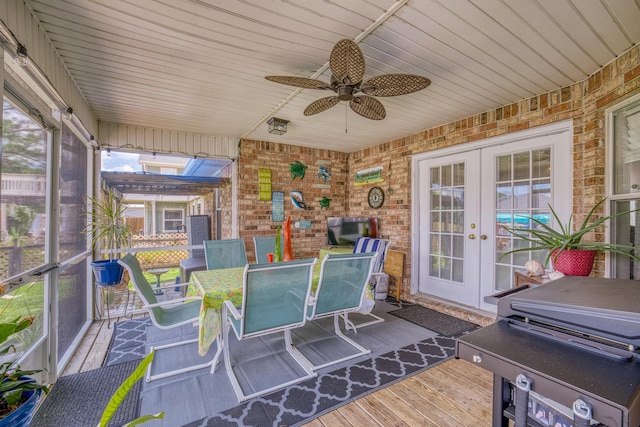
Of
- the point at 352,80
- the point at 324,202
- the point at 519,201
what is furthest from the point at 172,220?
the point at 519,201

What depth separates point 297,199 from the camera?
194 inches

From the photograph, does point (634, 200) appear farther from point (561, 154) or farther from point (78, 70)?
point (78, 70)

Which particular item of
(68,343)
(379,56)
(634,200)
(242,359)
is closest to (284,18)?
(379,56)

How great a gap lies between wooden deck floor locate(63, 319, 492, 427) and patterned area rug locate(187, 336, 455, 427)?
0.08 metres

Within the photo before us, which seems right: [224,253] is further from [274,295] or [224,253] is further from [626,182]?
[626,182]

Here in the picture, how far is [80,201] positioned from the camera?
3119 millimetres

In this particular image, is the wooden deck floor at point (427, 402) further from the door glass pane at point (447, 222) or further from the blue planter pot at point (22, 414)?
the door glass pane at point (447, 222)

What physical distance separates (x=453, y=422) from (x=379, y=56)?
101 inches

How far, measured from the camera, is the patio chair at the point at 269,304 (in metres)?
2.06

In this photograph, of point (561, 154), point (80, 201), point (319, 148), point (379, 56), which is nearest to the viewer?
point (379, 56)

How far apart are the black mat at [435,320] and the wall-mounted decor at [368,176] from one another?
209cm

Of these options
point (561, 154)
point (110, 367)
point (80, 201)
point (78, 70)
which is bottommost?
point (110, 367)

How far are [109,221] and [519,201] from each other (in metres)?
4.71

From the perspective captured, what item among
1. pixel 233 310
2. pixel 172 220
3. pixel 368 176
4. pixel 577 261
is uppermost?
→ pixel 368 176
